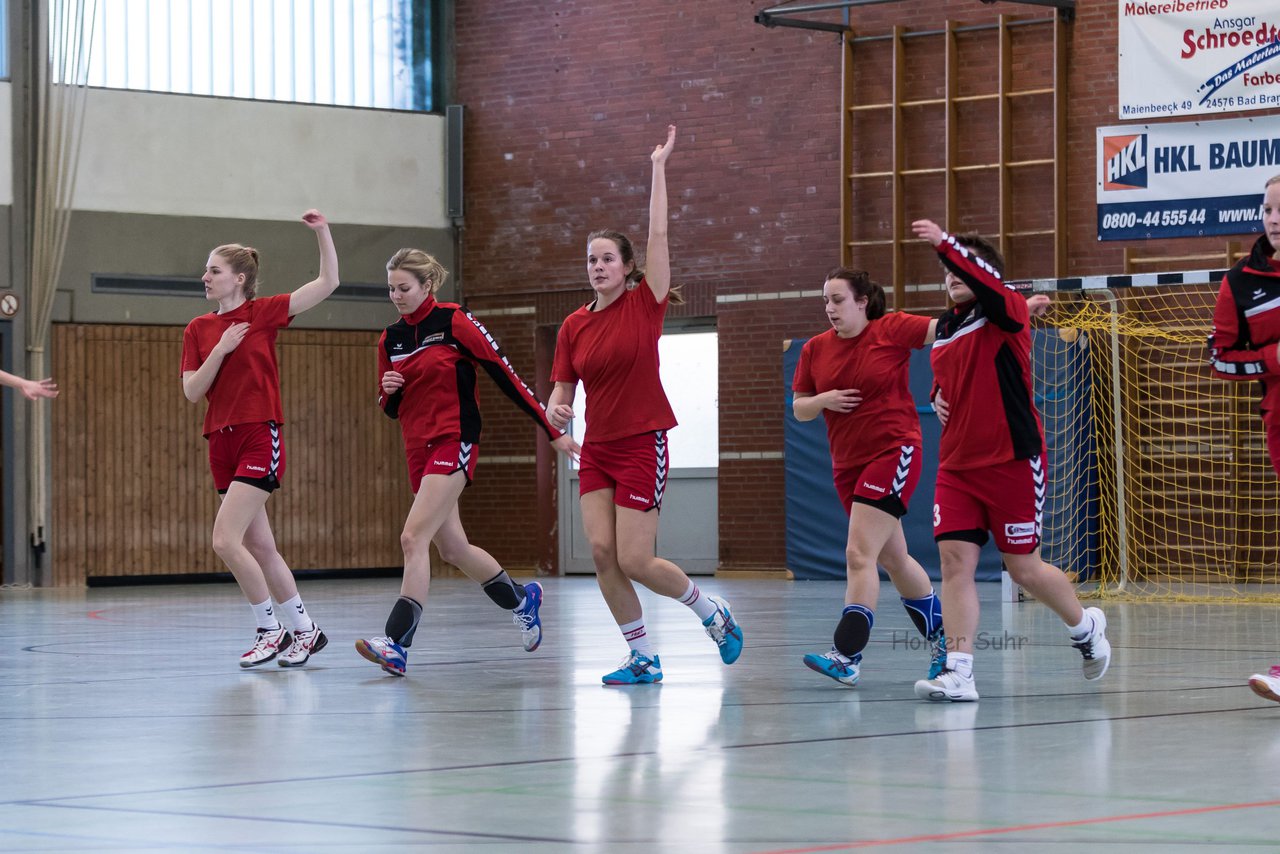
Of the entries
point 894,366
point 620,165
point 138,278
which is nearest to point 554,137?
point 620,165

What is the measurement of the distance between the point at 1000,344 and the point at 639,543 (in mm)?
1552

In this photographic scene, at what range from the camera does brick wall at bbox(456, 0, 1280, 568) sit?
16.6m

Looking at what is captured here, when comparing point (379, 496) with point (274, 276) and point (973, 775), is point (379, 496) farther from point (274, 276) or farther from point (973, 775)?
point (973, 775)

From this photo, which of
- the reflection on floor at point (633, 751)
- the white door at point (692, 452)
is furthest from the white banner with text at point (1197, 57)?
the reflection on floor at point (633, 751)

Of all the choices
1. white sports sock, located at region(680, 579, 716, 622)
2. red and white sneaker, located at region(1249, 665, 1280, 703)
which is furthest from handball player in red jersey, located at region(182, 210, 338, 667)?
red and white sneaker, located at region(1249, 665, 1280, 703)

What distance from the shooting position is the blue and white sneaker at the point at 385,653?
24.7 feet

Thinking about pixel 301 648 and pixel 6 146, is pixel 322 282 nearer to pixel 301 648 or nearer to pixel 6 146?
pixel 301 648

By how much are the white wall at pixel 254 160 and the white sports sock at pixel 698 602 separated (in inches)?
465

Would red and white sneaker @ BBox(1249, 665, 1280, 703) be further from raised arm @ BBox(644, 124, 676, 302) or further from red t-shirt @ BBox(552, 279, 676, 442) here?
raised arm @ BBox(644, 124, 676, 302)

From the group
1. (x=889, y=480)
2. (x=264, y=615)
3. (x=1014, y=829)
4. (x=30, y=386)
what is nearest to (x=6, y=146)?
(x=30, y=386)

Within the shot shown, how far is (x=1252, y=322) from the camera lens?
20.5 feet

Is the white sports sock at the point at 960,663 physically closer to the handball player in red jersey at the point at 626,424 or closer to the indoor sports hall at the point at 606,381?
the indoor sports hall at the point at 606,381

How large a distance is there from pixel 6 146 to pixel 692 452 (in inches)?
282

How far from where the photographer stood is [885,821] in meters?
3.96
